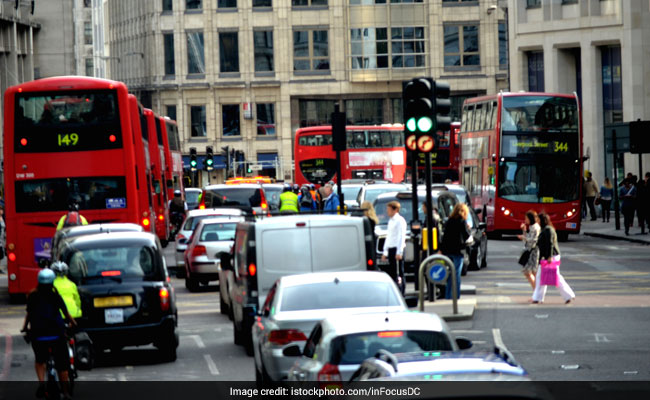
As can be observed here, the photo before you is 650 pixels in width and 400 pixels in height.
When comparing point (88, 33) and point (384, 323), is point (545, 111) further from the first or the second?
point (88, 33)

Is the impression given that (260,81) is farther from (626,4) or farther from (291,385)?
(291,385)

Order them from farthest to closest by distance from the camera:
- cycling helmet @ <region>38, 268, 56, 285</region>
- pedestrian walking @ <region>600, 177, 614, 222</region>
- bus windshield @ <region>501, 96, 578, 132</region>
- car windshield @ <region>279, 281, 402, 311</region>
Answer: pedestrian walking @ <region>600, 177, 614, 222</region> → bus windshield @ <region>501, 96, 578, 132</region> → cycling helmet @ <region>38, 268, 56, 285</region> → car windshield @ <region>279, 281, 402, 311</region>

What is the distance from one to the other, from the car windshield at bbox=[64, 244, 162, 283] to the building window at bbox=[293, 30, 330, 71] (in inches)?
2952

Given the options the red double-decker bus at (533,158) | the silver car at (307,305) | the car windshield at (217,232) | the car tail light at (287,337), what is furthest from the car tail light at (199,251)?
the red double-decker bus at (533,158)

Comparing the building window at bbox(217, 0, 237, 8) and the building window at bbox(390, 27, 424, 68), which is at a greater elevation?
the building window at bbox(217, 0, 237, 8)

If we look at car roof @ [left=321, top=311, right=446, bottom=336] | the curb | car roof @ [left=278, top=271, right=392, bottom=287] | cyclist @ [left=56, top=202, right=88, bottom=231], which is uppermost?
cyclist @ [left=56, top=202, right=88, bottom=231]

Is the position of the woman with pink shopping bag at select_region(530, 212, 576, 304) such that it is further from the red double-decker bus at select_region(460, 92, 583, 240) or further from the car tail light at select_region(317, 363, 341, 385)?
the red double-decker bus at select_region(460, 92, 583, 240)

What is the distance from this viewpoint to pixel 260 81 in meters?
91.1

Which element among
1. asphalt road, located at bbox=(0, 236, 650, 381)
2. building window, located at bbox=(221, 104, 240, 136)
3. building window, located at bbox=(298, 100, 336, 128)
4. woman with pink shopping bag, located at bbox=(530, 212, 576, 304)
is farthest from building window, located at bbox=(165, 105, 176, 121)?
woman with pink shopping bag, located at bbox=(530, 212, 576, 304)

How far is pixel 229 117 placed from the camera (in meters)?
91.9

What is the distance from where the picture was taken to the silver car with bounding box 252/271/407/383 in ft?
41.9

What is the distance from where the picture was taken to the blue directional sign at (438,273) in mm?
19516

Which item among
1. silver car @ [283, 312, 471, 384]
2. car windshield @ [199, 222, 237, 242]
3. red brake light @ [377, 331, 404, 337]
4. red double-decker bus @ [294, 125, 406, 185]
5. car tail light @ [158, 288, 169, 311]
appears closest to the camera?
silver car @ [283, 312, 471, 384]

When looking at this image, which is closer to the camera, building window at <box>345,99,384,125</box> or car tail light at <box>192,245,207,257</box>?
car tail light at <box>192,245,207,257</box>
